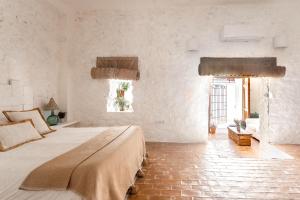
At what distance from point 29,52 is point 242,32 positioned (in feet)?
14.5

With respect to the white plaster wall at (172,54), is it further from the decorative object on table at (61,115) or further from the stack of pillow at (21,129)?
the stack of pillow at (21,129)

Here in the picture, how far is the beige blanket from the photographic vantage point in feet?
5.75

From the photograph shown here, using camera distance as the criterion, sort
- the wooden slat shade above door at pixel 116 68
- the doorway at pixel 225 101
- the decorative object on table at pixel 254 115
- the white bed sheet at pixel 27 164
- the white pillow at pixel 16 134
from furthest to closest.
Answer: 1. the doorway at pixel 225 101
2. the decorative object on table at pixel 254 115
3. the wooden slat shade above door at pixel 116 68
4. the white pillow at pixel 16 134
5. the white bed sheet at pixel 27 164

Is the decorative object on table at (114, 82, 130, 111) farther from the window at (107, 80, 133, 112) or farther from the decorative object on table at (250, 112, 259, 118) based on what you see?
the decorative object on table at (250, 112, 259, 118)

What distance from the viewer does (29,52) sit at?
4.40m

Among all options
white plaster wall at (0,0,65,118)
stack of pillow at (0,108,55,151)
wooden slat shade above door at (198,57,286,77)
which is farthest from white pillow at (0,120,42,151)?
wooden slat shade above door at (198,57,286,77)

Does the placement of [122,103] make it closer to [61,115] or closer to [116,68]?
Answer: [116,68]

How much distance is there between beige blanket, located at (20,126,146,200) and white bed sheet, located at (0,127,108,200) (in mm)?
47

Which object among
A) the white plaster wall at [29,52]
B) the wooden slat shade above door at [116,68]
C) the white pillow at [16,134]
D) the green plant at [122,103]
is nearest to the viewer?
the white pillow at [16,134]

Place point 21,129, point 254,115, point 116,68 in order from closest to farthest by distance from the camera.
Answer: point 21,129 → point 116,68 → point 254,115

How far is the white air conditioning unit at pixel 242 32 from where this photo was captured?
5324 millimetres

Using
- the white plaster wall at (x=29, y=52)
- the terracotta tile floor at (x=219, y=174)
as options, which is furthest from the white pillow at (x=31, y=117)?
the terracotta tile floor at (x=219, y=174)

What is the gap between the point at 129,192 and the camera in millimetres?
2787

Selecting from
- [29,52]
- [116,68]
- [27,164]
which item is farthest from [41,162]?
[116,68]
